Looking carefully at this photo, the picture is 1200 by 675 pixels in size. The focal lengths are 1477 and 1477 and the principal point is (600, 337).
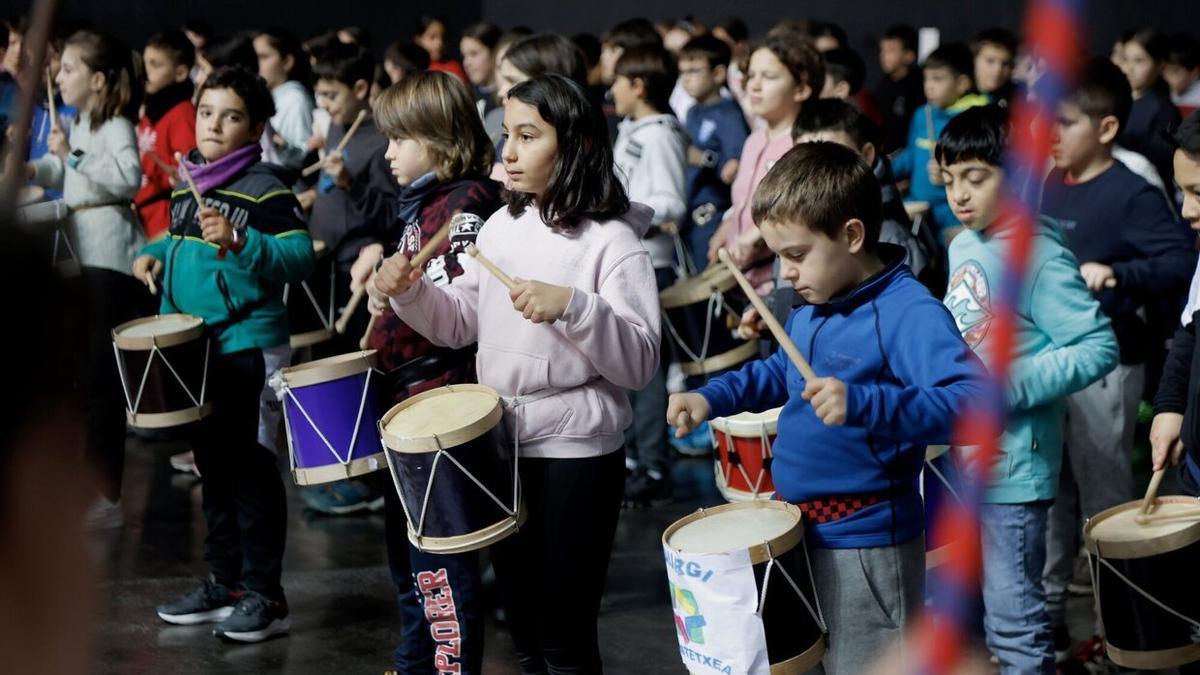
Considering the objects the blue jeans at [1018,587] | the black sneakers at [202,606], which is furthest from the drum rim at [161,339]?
the blue jeans at [1018,587]

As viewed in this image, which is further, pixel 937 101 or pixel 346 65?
pixel 937 101

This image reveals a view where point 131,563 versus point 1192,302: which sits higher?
point 1192,302

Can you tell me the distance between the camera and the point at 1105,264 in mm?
4039

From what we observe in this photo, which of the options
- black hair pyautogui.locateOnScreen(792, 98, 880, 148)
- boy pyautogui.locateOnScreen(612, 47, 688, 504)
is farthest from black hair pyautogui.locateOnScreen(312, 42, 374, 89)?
black hair pyautogui.locateOnScreen(792, 98, 880, 148)

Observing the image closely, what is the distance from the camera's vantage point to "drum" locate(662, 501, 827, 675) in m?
2.54

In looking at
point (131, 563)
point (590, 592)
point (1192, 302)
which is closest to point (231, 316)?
point (131, 563)

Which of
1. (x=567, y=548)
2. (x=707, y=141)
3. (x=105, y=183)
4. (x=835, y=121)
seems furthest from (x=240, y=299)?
(x=707, y=141)

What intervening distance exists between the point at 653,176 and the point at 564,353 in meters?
2.45

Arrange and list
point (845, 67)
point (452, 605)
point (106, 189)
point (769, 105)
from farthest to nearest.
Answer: point (845, 67) < point (106, 189) < point (769, 105) < point (452, 605)

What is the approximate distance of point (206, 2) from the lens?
462 inches

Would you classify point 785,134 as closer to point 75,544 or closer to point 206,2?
point 75,544

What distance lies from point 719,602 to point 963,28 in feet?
28.0

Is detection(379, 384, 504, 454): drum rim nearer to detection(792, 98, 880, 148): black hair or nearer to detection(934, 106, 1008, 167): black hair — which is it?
detection(934, 106, 1008, 167): black hair

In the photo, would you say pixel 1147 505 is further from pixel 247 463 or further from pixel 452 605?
pixel 247 463
